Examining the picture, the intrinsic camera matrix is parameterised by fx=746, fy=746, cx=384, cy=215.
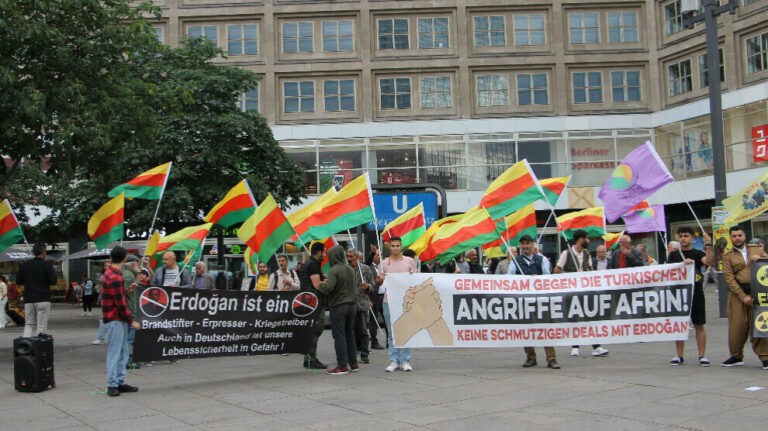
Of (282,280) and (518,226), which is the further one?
(518,226)

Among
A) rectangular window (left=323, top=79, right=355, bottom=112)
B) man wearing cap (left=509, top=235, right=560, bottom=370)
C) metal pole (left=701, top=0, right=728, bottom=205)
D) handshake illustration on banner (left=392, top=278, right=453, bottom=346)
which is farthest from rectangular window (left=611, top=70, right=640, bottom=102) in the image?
handshake illustration on banner (left=392, top=278, right=453, bottom=346)

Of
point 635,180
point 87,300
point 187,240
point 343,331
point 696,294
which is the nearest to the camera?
point 696,294

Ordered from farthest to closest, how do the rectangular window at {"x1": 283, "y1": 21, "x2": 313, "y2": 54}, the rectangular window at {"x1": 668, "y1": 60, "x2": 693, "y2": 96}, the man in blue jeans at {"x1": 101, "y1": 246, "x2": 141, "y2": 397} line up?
1. the rectangular window at {"x1": 283, "y1": 21, "x2": 313, "y2": 54}
2. the rectangular window at {"x1": 668, "y1": 60, "x2": 693, "y2": 96}
3. the man in blue jeans at {"x1": 101, "y1": 246, "x2": 141, "y2": 397}

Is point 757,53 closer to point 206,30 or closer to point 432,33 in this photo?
point 432,33

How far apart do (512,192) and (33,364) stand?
7.47 m

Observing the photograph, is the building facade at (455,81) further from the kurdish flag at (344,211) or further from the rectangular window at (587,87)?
the kurdish flag at (344,211)

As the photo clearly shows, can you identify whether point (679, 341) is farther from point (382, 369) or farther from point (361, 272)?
point (361, 272)

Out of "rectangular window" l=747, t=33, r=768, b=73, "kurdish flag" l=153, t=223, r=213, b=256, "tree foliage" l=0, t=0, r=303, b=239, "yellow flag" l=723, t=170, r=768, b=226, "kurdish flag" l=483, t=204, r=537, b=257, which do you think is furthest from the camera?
"rectangular window" l=747, t=33, r=768, b=73

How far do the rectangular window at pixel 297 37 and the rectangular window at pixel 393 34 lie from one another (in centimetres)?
A: 371

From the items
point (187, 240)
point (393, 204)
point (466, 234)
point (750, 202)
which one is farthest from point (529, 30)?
point (466, 234)

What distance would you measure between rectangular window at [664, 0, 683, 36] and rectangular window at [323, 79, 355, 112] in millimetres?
16073

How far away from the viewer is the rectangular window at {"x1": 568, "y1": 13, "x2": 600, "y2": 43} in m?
38.6

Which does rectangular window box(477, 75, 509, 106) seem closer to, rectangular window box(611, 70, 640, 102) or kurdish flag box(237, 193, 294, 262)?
rectangular window box(611, 70, 640, 102)

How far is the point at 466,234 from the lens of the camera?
12.1 meters
